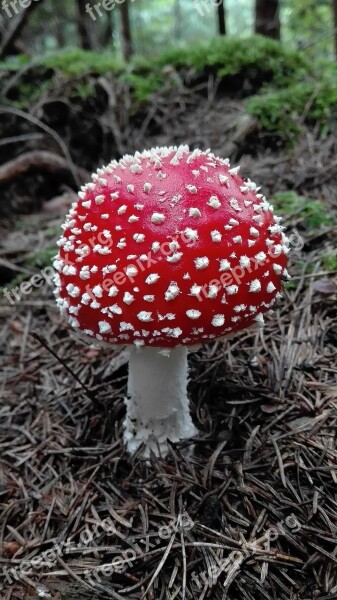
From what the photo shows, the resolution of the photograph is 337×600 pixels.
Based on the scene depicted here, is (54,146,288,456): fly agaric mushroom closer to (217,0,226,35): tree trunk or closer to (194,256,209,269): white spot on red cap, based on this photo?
(194,256,209,269): white spot on red cap

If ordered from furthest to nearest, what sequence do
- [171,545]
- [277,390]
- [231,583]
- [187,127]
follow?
[187,127], [277,390], [171,545], [231,583]

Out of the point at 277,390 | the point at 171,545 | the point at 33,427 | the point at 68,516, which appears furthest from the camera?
the point at 33,427

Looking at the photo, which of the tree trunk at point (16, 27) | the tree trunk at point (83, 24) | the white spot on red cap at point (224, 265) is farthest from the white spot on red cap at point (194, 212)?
the tree trunk at point (83, 24)

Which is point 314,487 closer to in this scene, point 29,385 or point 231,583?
point 231,583

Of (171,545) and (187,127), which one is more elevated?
(187,127)

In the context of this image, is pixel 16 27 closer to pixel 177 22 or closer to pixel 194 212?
pixel 194 212

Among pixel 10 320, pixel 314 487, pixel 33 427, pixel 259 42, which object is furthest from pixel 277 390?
pixel 259 42
